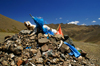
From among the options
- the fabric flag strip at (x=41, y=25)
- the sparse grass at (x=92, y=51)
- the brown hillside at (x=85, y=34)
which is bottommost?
→ the sparse grass at (x=92, y=51)

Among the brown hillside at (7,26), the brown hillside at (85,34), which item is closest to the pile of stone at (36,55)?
the brown hillside at (85,34)

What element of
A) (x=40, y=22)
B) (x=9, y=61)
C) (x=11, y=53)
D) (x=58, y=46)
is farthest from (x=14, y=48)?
(x=58, y=46)

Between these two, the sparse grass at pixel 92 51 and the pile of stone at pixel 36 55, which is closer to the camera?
the pile of stone at pixel 36 55

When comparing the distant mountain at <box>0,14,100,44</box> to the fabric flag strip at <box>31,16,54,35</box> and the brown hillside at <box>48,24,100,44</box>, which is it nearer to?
the brown hillside at <box>48,24,100,44</box>

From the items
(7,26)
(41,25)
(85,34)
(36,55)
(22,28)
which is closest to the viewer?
(36,55)

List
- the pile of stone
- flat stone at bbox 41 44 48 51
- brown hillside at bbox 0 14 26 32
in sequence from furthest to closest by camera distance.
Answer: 1. brown hillside at bbox 0 14 26 32
2. flat stone at bbox 41 44 48 51
3. the pile of stone

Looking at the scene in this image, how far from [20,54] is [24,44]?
71cm

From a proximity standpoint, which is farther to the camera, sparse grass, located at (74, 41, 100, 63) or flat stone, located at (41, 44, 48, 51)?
sparse grass, located at (74, 41, 100, 63)

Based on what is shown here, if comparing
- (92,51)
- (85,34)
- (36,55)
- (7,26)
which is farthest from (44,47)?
(85,34)

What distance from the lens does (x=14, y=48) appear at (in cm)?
332

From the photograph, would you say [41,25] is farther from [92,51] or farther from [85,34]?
[85,34]

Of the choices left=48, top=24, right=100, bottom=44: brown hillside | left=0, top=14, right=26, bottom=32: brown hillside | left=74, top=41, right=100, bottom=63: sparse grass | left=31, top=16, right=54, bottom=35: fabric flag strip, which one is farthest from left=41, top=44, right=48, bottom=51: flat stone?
left=0, top=14, right=26, bottom=32: brown hillside

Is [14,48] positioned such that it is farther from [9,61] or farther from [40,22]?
[40,22]

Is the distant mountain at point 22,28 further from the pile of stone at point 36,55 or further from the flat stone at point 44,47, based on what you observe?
the flat stone at point 44,47
